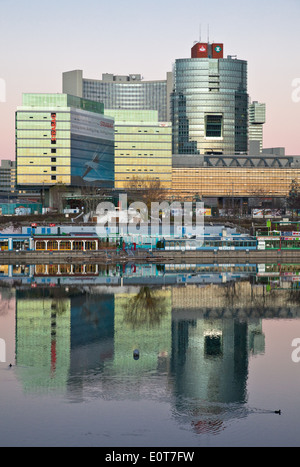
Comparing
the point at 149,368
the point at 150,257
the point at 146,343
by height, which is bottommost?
the point at 149,368

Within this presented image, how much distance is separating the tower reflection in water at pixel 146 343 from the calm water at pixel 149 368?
0.11 m

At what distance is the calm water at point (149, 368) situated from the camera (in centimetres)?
3512

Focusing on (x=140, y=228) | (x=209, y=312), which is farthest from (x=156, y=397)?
(x=140, y=228)

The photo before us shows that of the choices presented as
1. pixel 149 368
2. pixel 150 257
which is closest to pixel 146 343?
pixel 149 368

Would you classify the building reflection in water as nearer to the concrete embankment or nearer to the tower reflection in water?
the tower reflection in water

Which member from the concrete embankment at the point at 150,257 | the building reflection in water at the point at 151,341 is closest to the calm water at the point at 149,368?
the building reflection in water at the point at 151,341

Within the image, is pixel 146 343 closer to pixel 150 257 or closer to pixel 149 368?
pixel 149 368

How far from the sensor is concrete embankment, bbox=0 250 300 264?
12012cm

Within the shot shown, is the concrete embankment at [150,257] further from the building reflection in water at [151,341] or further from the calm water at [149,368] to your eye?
the calm water at [149,368]

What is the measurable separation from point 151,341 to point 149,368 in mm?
8919

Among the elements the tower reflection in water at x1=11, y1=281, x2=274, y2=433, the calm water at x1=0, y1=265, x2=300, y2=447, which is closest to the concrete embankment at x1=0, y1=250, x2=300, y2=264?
the tower reflection in water at x1=11, y1=281, x2=274, y2=433

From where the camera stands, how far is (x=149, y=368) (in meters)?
46.8

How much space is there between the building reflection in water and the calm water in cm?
10
